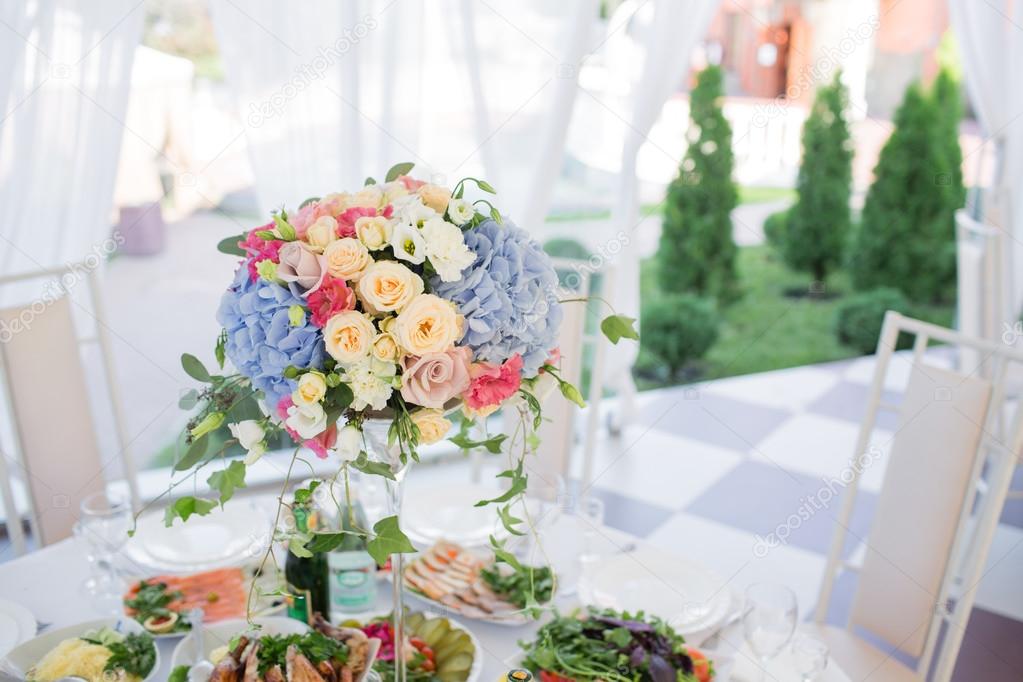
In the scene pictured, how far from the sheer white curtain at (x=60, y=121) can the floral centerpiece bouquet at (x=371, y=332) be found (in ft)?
5.67

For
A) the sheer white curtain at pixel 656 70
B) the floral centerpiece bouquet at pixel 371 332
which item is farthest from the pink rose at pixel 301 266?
the sheer white curtain at pixel 656 70

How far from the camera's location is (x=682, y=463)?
12.3ft

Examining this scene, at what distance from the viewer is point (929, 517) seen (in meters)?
1.69

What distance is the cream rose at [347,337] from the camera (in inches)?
40.5

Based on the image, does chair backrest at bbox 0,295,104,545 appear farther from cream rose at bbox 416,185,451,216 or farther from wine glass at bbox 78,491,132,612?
cream rose at bbox 416,185,451,216

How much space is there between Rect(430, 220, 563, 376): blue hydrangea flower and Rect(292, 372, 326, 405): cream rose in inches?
6.5

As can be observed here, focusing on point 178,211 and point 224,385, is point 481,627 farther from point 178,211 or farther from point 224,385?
point 178,211

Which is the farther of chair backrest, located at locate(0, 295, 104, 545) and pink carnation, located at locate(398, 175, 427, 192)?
chair backrest, located at locate(0, 295, 104, 545)

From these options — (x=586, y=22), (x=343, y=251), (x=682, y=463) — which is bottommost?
(x=682, y=463)

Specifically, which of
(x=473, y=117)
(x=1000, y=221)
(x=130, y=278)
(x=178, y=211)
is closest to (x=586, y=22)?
(x=473, y=117)

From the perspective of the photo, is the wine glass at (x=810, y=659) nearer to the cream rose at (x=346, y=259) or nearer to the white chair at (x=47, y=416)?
the cream rose at (x=346, y=259)

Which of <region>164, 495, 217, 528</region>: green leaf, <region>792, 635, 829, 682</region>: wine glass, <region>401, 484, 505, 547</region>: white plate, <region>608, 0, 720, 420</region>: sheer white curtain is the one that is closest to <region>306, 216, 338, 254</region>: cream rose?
<region>164, 495, 217, 528</region>: green leaf

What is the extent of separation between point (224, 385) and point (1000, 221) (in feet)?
10.3

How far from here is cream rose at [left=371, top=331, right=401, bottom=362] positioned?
105 cm
